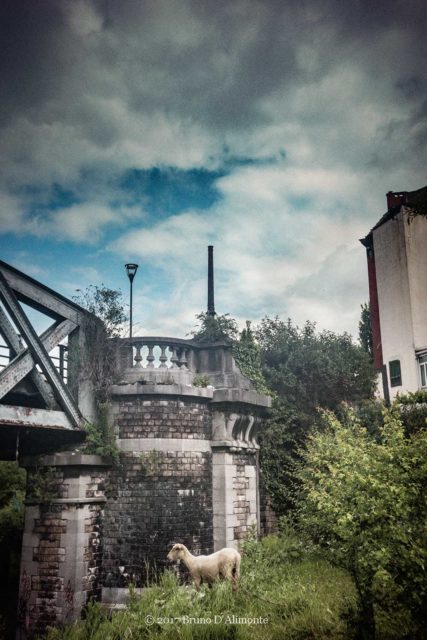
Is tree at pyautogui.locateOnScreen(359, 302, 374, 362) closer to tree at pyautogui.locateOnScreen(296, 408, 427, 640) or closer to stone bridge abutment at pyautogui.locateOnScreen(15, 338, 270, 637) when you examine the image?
stone bridge abutment at pyautogui.locateOnScreen(15, 338, 270, 637)

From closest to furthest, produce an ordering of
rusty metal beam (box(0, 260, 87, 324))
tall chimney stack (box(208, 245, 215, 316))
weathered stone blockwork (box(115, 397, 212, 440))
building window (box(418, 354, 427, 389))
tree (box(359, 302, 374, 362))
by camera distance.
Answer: rusty metal beam (box(0, 260, 87, 324)) → weathered stone blockwork (box(115, 397, 212, 440)) → tall chimney stack (box(208, 245, 215, 316)) → building window (box(418, 354, 427, 389)) → tree (box(359, 302, 374, 362))

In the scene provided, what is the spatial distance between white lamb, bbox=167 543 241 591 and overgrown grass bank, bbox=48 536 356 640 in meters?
0.21

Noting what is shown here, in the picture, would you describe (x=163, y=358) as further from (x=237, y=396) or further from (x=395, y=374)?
(x=395, y=374)

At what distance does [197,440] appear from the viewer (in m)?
12.6

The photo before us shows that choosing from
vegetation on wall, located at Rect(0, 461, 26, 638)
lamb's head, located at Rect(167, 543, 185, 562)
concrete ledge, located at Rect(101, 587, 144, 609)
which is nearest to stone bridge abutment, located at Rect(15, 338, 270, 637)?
concrete ledge, located at Rect(101, 587, 144, 609)

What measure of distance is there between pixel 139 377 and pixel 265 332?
6.98 metres

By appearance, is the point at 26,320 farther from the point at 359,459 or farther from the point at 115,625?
the point at 359,459

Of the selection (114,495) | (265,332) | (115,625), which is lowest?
(115,625)

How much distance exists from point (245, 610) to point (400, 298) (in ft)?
42.7

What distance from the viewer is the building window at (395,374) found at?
1831 cm

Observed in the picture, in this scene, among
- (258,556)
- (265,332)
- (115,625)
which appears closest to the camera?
(115,625)

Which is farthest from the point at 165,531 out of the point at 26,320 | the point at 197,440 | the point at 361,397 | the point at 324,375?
the point at 361,397

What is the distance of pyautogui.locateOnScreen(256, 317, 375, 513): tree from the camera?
1520cm

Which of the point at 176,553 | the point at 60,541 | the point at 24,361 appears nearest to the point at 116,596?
the point at 60,541
